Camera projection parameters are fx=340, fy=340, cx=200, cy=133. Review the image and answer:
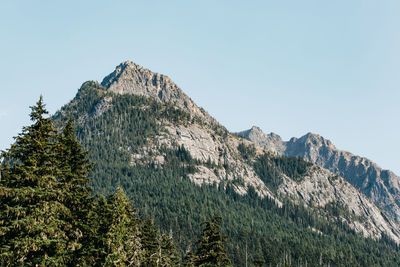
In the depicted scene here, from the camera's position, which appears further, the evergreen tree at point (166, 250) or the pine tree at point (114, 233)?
the evergreen tree at point (166, 250)

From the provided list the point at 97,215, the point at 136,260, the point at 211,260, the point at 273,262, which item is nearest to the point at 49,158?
the point at 97,215

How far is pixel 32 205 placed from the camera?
21.2 m

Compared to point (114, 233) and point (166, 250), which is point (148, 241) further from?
point (114, 233)

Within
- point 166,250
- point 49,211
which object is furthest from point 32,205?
point 166,250

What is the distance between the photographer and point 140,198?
19988cm

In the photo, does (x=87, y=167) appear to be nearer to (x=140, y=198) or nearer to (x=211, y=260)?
(x=211, y=260)

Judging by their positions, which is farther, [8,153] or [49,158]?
[49,158]

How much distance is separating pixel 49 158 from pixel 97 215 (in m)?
8.81

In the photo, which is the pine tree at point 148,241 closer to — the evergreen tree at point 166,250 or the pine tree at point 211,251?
the evergreen tree at point 166,250

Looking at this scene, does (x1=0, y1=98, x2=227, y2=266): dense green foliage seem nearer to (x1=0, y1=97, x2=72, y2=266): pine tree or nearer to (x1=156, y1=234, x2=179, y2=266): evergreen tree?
(x1=0, y1=97, x2=72, y2=266): pine tree

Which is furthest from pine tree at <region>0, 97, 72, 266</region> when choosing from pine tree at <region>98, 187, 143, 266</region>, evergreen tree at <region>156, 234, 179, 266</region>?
evergreen tree at <region>156, 234, 179, 266</region>

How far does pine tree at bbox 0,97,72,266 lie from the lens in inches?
804

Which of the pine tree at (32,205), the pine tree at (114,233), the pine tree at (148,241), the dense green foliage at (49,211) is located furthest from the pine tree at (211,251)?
the pine tree at (32,205)

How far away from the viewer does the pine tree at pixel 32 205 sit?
20.4 m
